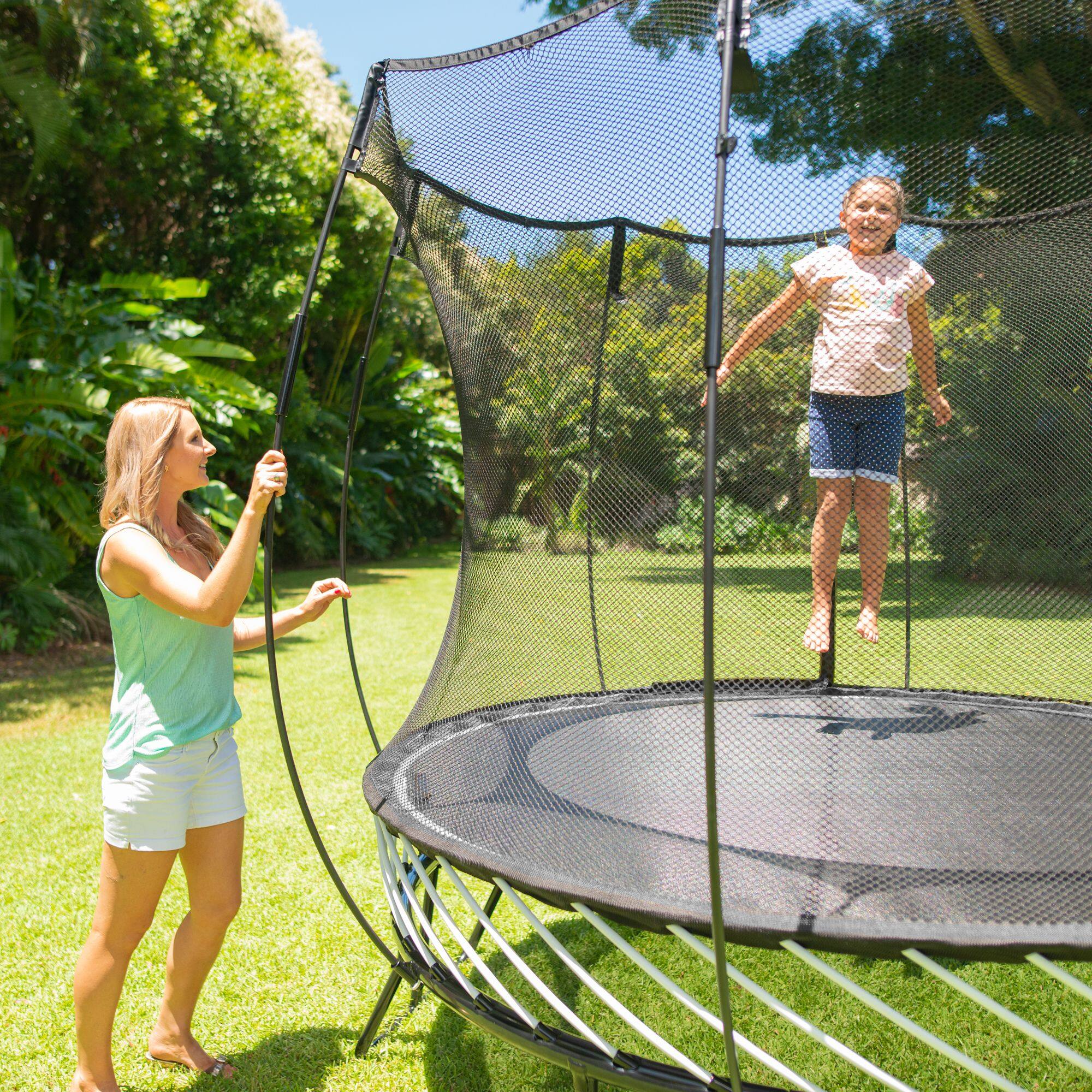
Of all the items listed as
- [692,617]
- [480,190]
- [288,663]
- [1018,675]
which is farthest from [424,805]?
[288,663]

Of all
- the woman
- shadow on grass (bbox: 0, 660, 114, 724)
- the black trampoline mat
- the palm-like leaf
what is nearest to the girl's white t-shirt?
the black trampoline mat

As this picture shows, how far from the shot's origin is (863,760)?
1.86 meters

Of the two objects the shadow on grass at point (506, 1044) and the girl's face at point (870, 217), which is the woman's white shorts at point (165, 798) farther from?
the girl's face at point (870, 217)

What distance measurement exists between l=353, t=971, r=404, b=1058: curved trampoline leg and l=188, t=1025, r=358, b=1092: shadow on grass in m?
0.03

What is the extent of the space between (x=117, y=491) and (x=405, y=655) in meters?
3.73

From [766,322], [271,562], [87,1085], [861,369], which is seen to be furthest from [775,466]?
[87,1085]

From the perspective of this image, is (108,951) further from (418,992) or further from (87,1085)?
(418,992)

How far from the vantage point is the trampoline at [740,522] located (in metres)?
1.24

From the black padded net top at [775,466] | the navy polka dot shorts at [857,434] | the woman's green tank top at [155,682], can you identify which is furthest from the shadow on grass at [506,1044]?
the navy polka dot shorts at [857,434]

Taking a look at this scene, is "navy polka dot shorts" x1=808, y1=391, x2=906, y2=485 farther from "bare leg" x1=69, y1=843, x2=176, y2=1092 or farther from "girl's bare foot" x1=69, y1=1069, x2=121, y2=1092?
"girl's bare foot" x1=69, y1=1069, x2=121, y2=1092

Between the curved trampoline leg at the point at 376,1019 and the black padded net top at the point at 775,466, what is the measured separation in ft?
1.07

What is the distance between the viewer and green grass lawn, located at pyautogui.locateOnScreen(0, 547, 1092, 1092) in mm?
1617

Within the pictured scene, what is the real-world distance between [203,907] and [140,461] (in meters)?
0.71

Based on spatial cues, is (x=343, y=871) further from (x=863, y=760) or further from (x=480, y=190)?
(x=480, y=190)
